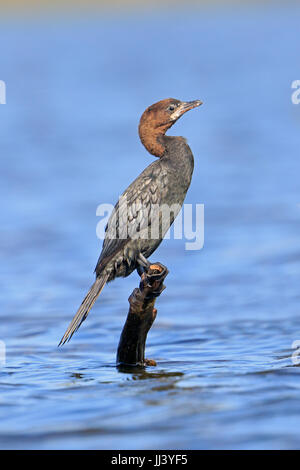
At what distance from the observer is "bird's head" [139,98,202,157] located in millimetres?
8078

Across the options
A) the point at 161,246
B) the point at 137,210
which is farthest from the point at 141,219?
the point at 161,246

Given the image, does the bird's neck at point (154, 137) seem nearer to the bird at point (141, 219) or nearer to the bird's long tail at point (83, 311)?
the bird at point (141, 219)

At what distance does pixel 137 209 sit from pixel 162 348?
91.0 inches

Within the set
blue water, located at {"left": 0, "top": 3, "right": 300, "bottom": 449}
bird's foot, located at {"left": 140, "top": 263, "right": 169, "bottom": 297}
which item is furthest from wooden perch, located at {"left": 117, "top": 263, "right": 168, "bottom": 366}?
blue water, located at {"left": 0, "top": 3, "right": 300, "bottom": 449}

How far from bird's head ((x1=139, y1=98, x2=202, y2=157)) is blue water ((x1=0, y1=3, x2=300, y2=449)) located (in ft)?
6.14

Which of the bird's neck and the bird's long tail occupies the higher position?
the bird's neck

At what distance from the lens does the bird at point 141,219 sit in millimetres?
7789

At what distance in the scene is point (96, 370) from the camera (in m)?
8.46

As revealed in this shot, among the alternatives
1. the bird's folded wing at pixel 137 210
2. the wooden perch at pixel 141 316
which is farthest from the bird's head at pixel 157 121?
the wooden perch at pixel 141 316

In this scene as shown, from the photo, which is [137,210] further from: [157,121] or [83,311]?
[83,311]

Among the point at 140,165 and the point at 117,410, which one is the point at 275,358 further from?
the point at 140,165

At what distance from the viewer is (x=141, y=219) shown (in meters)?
7.80

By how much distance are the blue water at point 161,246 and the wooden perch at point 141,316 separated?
6.8 inches

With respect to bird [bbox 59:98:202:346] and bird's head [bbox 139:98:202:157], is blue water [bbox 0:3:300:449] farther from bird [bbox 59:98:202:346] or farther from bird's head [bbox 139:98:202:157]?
bird's head [bbox 139:98:202:157]
